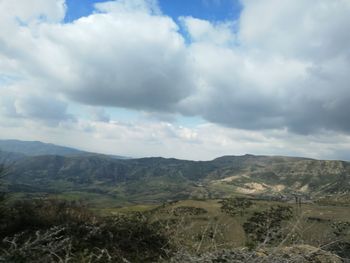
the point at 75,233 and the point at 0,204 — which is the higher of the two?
the point at 0,204

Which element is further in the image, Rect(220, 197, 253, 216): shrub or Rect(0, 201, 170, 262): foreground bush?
Rect(220, 197, 253, 216): shrub

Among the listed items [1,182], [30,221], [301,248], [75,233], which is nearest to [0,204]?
[1,182]

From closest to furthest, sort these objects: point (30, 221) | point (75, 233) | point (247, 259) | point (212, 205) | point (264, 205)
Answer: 1. point (247, 259)
2. point (75, 233)
3. point (30, 221)
4. point (264, 205)
5. point (212, 205)

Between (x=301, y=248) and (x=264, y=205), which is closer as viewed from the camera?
(x=301, y=248)

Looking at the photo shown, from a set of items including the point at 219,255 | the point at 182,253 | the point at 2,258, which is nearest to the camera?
the point at 2,258

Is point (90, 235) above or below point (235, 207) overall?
above

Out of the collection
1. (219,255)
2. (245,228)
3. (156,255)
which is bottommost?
(245,228)

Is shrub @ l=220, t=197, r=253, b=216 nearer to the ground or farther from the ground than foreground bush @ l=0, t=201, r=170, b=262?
nearer to the ground

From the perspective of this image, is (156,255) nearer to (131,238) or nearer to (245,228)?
(131,238)

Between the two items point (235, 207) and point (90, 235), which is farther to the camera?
point (235, 207)

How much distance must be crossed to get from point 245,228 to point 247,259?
5241 centimetres

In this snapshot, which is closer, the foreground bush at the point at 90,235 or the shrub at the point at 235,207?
Result: the foreground bush at the point at 90,235

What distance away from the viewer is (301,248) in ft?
25.8

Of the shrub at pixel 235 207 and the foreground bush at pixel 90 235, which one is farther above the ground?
the foreground bush at pixel 90 235
